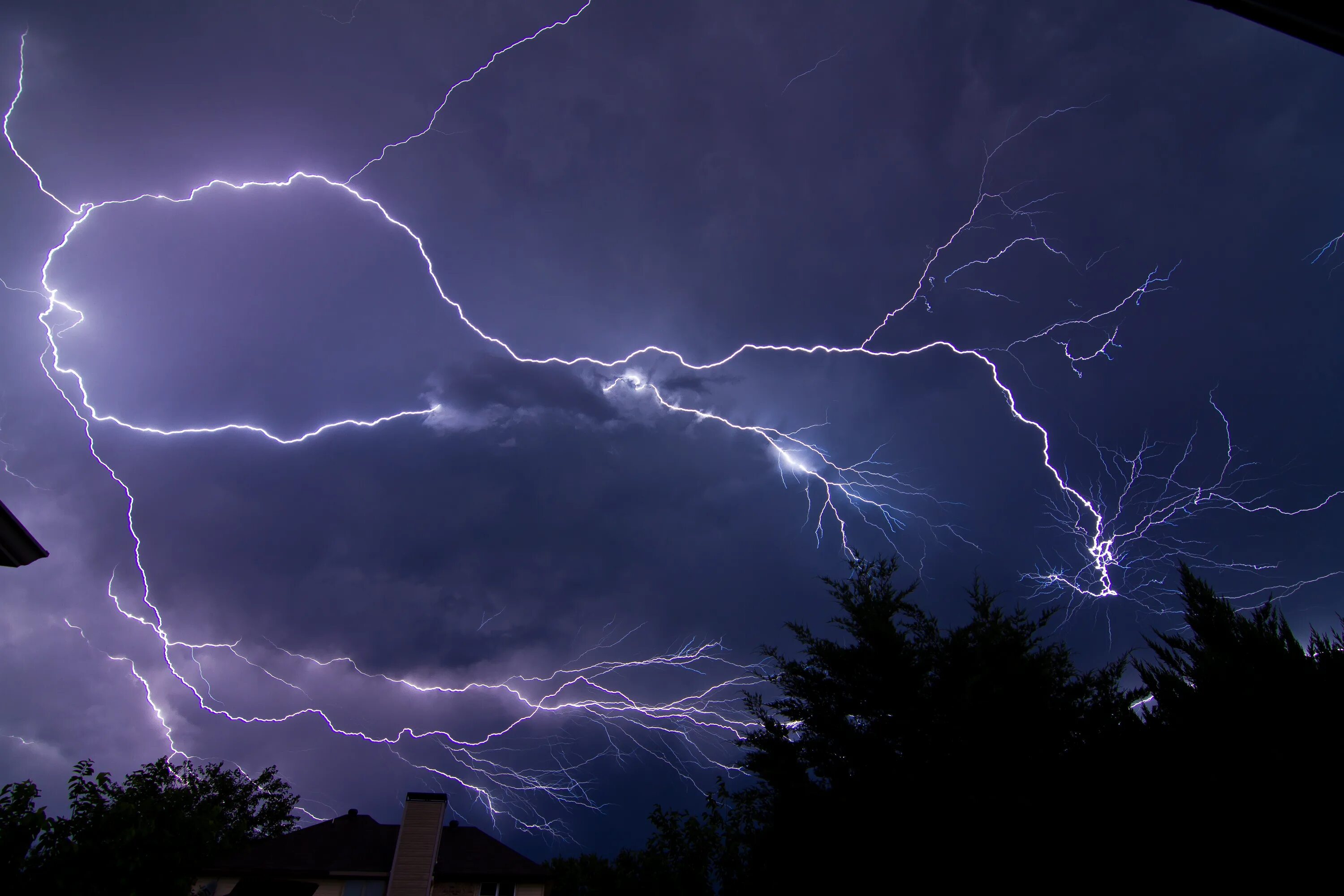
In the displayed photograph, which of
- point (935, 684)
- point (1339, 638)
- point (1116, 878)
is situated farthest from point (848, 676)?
point (1339, 638)

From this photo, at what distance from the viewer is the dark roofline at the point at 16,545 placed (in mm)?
3555

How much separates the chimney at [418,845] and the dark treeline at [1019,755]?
8518mm

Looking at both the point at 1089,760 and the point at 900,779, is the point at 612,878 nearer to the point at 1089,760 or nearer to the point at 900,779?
the point at 900,779

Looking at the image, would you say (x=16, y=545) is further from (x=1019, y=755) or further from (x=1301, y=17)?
(x=1019, y=755)

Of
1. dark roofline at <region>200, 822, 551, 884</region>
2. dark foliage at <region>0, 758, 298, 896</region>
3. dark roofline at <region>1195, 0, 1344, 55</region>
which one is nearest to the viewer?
dark roofline at <region>1195, 0, 1344, 55</region>

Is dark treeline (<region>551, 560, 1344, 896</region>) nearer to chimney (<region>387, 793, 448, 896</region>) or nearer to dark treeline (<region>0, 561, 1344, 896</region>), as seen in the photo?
dark treeline (<region>0, 561, 1344, 896</region>)

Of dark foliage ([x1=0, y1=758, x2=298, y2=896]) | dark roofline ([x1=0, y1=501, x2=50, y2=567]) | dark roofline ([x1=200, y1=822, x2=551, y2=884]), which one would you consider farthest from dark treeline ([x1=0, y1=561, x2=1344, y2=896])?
dark roofline ([x1=200, y1=822, x2=551, y2=884])

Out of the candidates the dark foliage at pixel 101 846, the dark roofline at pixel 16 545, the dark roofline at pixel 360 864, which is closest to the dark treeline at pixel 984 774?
the dark foliage at pixel 101 846

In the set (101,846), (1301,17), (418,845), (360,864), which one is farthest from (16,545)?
(360,864)

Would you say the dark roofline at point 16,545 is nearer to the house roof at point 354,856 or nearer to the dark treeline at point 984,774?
the dark treeline at point 984,774

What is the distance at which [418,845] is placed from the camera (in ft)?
51.5

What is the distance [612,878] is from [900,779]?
11.8 meters

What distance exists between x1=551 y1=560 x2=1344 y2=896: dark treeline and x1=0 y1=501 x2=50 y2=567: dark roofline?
936 centimetres

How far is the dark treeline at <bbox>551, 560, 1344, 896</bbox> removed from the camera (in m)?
5.66
